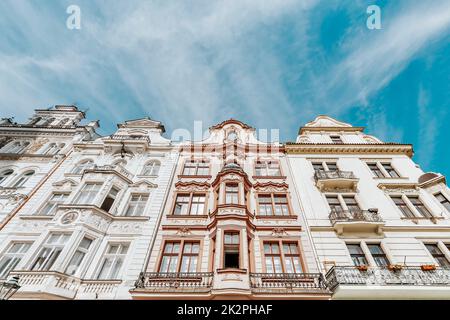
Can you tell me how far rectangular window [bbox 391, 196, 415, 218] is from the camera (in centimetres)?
1426

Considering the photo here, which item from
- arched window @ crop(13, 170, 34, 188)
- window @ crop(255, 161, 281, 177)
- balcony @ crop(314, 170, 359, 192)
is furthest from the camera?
window @ crop(255, 161, 281, 177)

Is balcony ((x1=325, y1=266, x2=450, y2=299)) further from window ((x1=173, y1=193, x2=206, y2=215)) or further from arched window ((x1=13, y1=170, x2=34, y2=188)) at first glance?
arched window ((x1=13, y1=170, x2=34, y2=188))

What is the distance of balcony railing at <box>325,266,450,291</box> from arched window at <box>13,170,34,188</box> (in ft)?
68.0

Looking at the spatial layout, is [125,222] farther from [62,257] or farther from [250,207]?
[250,207]

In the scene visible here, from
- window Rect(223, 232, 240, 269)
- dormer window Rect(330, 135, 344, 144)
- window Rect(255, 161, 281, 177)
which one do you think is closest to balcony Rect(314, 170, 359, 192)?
window Rect(255, 161, 281, 177)

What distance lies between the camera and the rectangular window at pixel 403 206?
1426cm

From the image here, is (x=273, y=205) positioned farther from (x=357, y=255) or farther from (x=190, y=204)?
(x=190, y=204)

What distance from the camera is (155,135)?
870 inches

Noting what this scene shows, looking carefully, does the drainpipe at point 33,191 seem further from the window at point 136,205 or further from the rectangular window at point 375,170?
the rectangular window at point 375,170

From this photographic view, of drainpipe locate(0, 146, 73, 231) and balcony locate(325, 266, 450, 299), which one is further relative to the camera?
drainpipe locate(0, 146, 73, 231)

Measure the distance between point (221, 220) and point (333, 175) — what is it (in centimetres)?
894

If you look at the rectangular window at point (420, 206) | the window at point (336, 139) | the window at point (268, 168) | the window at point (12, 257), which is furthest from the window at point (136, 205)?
the rectangular window at point (420, 206)

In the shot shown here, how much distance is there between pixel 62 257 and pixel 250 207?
10.3 metres

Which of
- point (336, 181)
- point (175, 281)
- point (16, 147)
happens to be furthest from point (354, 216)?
point (16, 147)
